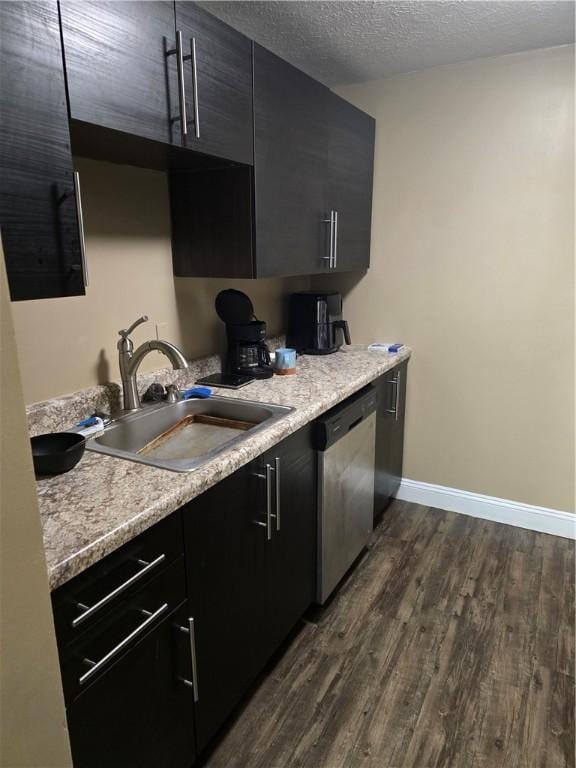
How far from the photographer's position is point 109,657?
102cm

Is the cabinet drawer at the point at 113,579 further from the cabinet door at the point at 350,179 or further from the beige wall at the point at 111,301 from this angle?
the cabinet door at the point at 350,179

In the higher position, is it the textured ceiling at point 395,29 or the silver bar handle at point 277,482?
the textured ceiling at point 395,29

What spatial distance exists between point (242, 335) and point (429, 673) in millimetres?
1462

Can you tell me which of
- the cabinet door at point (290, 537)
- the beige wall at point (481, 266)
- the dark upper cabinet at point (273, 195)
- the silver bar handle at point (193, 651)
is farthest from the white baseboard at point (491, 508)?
the silver bar handle at point (193, 651)

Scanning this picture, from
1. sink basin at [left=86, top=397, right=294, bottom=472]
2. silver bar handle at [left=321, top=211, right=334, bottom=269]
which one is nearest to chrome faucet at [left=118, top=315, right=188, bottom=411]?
sink basin at [left=86, top=397, right=294, bottom=472]

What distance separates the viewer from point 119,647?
3.42ft

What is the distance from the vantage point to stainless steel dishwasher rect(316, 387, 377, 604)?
6.20 ft

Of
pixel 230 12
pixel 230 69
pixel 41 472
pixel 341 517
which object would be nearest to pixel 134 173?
→ pixel 230 69

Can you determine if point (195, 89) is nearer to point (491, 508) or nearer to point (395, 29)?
point (395, 29)

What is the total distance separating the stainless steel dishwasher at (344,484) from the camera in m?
1.89

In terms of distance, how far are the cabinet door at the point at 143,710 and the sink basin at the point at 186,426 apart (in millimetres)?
570

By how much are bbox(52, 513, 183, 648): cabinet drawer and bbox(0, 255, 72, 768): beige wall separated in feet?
0.78

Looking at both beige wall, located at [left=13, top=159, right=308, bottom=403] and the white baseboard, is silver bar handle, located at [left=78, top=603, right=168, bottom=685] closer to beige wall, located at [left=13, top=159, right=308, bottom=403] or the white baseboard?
beige wall, located at [left=13, top=159, right=308, bottom=403]

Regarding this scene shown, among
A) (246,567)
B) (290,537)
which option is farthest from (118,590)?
(290,537)
